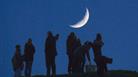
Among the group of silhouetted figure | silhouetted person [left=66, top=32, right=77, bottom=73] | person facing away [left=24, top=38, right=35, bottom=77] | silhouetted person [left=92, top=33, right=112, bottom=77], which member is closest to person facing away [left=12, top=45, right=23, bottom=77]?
the group of silhouetted figure

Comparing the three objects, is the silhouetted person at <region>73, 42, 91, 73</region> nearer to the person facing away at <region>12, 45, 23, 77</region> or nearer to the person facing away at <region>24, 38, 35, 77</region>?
the person facing away at <region>24, 38, 35, 77</region>

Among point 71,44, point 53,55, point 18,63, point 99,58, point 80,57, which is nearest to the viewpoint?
point 99,58

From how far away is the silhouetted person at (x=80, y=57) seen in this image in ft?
94.6

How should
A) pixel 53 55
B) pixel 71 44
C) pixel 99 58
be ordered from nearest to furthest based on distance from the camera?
1. pixel 99 58
2. pixel 53 55
3. pixel 71 44

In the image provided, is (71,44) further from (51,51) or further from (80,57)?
(51,51)

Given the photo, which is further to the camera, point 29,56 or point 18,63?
point 18,63

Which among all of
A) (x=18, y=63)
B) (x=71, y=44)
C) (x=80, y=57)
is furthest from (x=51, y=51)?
(x=18, y=63)

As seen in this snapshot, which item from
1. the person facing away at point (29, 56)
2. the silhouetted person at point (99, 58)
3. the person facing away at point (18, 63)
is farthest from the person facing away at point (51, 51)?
the silhouetted person at point (99, 58)

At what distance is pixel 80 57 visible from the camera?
2916 cm

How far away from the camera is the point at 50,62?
27922 millimetres

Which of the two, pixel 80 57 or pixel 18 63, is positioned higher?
pixel 80 57

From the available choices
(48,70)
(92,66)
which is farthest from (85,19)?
(48,70)

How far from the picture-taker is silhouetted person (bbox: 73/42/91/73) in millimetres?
28828

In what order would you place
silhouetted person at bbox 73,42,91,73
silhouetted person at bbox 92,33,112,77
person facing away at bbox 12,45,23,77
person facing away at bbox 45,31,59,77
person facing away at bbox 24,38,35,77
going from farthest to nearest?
person facing away at bbox 12,45,23,77 → person facing away at bbox 24,38,35,77 → silhouetted person at bbox 73,42,91,73 → person facing away at bbox 45,31,59,77 → silhouetted person at bbox 92,33,112,77
